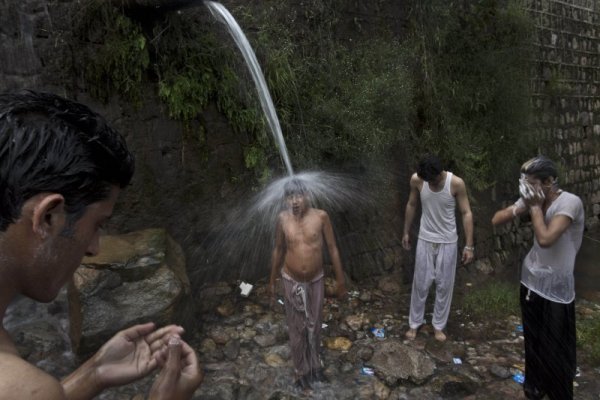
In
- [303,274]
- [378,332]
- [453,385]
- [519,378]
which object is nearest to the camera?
[303,274]

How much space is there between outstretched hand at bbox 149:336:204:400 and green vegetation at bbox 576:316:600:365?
4.59 metres

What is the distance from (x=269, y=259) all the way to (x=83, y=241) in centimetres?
438

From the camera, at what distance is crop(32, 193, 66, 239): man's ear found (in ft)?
3.21

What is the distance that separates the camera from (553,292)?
11.1 ft

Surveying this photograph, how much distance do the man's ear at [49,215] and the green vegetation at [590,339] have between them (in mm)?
5155

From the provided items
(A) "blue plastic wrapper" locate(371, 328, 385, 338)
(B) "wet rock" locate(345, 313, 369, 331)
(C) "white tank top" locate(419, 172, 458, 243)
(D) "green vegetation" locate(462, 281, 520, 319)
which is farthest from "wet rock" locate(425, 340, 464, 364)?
(C) "white tank top" locate(419, 172, 458, 243)

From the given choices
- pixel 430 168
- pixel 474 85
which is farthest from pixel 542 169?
pixel 474 85

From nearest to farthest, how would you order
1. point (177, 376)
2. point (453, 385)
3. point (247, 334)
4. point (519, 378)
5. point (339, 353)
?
point (177, 376) < point (453, 385) < point (519, 378) < point (339, 353) < point (247, 334)

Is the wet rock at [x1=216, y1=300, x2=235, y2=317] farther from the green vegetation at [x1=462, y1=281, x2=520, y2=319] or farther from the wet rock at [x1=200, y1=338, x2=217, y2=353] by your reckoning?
the green vegetation at [x1=462, y1=281, x2=520, y2=319]

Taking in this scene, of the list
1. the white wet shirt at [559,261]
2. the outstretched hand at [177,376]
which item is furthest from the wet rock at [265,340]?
the outstretched hand at [177,376]

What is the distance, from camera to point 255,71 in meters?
4.87

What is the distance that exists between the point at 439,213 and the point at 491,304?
1878mm

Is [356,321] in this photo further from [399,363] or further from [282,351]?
[282,351]

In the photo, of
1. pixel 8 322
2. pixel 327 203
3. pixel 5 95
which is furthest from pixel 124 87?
pixel 5 95
